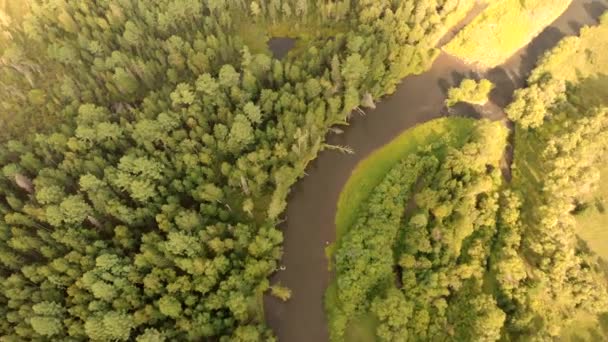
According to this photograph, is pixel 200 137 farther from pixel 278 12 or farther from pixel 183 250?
pixel 278 12

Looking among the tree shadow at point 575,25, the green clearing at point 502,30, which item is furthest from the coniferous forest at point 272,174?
the tree shadow at point 575,25

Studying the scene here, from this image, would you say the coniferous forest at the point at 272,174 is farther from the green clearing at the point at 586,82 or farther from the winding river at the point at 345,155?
the winding river at the point at 345,155

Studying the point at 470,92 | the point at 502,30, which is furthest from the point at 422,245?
the point at 502,30

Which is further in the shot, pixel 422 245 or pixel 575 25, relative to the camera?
pixel 575 25

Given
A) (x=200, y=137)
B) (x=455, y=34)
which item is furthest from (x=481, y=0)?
(x=200, y=137)

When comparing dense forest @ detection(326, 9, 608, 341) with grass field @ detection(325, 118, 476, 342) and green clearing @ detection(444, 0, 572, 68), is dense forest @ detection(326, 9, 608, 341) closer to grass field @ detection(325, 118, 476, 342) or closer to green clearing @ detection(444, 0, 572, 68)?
grass field @ detection(325, 118, 476, 342)

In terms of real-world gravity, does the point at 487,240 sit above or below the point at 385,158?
below

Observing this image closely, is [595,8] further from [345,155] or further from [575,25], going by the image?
[345,155]
